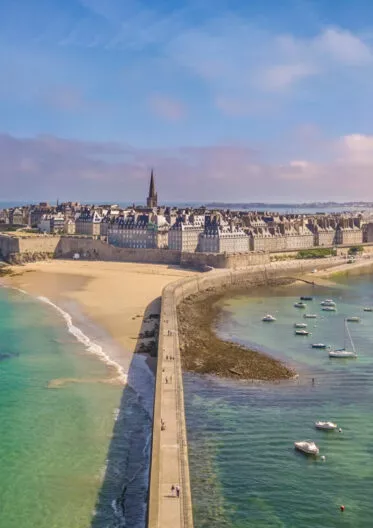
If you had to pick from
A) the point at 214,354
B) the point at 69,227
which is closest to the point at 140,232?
the point at 69,227

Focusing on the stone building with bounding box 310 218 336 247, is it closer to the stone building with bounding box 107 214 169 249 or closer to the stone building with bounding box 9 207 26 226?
the stone building with bounding box 107 214 169 249

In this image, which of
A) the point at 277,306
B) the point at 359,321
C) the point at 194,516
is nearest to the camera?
the point at 194,516

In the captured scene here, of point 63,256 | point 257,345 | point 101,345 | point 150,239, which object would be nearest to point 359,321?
point 257,345

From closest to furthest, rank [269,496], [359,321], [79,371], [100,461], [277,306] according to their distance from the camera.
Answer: [269,496] < [100,461] < [79,371] < [359,321] < [277,306]

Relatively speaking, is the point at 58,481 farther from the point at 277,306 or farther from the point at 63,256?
the point at 63,256

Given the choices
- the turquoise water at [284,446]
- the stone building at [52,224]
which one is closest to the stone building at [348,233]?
the stone building at [52,224]

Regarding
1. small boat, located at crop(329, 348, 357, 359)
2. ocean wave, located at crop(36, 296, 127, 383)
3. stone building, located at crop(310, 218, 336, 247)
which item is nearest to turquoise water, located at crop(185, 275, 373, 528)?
small boat, located at crop(329, 348, 357, 359)
